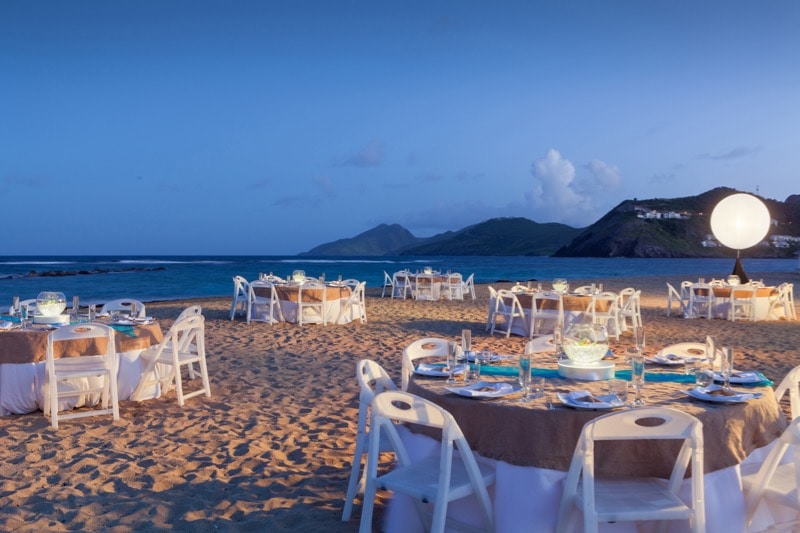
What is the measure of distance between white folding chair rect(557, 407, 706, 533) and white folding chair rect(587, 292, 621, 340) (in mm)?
6983

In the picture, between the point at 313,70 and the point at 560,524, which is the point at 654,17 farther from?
the point at 560,524

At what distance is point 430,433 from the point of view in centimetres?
278

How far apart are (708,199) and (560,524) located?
97288 millimetres

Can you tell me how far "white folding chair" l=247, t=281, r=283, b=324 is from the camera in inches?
421

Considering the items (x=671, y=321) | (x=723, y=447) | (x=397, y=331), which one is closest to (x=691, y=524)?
(x=723, y=447)

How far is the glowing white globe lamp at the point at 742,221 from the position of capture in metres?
12.3

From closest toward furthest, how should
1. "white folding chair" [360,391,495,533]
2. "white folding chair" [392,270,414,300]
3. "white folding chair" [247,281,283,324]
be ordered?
"white folding chair" [360,391,495,533], "white folding chair" [247,281,283,324], "white folding chair" [392,270,414,300]

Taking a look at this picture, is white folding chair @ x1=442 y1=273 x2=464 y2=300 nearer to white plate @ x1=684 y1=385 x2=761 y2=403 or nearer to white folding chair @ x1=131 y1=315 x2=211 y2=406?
white folding chair @ x1=131 y1=315 x2=211 y2=406

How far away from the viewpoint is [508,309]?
9.67 metres

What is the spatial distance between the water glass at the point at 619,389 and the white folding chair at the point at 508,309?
651 cm

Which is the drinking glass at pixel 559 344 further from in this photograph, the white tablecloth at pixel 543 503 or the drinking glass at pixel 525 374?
the white tablecloth at pixel 543 503

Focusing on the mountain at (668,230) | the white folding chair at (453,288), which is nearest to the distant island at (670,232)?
the mountain at (668,230)

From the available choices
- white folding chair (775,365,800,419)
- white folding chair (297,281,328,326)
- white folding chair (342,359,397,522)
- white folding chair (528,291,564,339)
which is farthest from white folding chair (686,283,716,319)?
white folding chair (342,359,397,522)

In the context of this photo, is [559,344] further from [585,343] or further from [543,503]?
[543,503]
